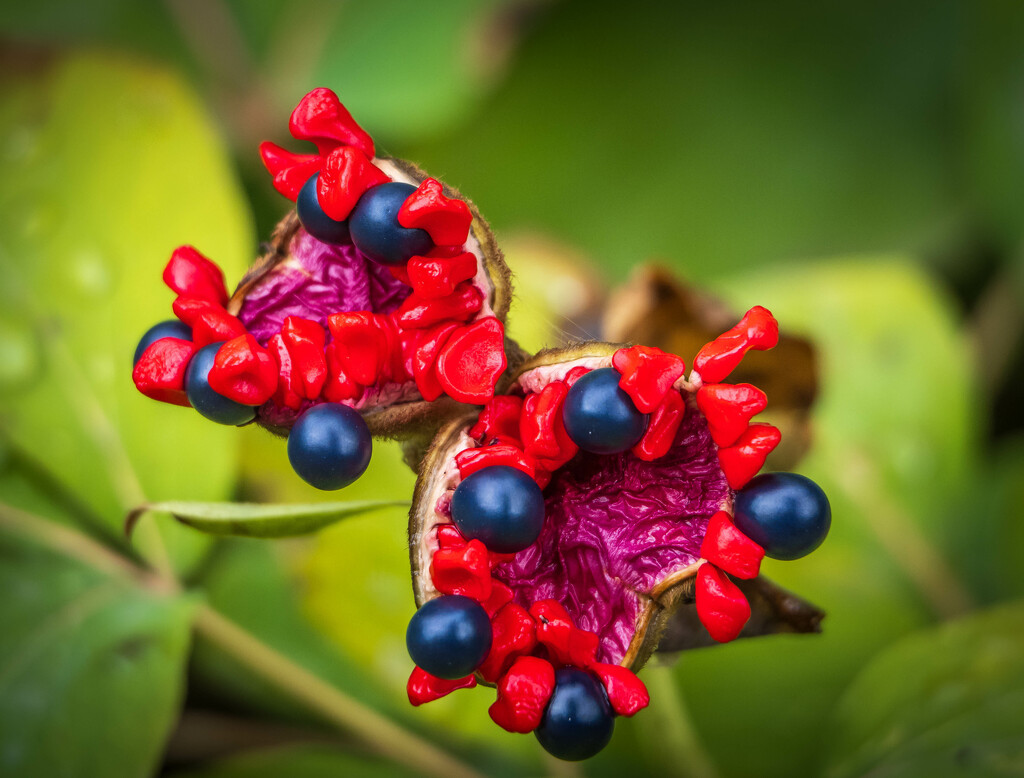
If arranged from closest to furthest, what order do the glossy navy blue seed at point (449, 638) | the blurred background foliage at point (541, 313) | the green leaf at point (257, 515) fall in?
the glossy navy blue seed at point (449, 638)
the green leaf at point (257, 515)
the blurred background foliage at point (541, 313)

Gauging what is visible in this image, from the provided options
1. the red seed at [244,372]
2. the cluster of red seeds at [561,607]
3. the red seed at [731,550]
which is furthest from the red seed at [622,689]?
the red seed at [244,372]

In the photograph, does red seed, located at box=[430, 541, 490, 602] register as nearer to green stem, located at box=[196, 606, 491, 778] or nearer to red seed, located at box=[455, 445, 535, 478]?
red seed, located at box=[455, 445, 535, 478]

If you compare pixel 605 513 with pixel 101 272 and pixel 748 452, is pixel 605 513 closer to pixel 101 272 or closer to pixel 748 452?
pixel 748 452

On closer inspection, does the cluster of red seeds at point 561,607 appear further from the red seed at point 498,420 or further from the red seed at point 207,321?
the red seed at point 207,321

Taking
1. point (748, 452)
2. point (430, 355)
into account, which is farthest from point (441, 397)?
point (748, 452)

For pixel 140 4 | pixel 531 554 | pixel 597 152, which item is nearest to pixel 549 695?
pixel 531 554

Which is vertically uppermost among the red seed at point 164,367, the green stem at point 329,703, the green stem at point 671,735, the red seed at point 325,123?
the red seed at point 325,123
